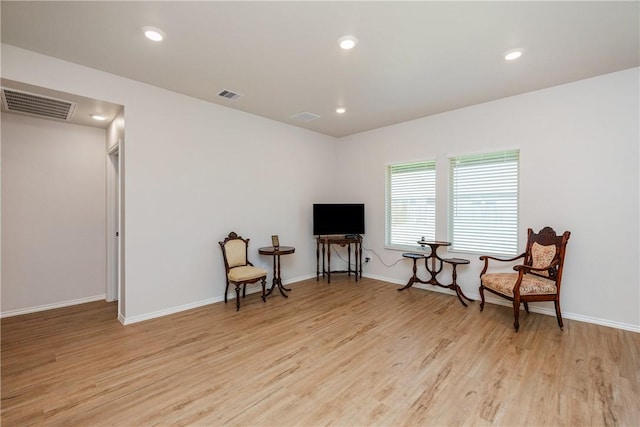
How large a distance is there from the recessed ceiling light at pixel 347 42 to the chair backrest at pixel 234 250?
9.43 feet

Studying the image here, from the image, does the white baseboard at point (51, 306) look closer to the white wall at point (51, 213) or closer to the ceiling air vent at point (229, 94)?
the white wall at point (51, 213)

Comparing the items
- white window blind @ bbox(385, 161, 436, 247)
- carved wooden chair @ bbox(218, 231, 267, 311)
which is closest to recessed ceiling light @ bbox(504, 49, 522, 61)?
white window blind @ bbox(385, 161, 436, 247)

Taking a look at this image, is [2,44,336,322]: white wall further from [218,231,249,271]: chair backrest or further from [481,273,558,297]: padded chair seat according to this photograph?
[481,273,558,297]: padded chair seat

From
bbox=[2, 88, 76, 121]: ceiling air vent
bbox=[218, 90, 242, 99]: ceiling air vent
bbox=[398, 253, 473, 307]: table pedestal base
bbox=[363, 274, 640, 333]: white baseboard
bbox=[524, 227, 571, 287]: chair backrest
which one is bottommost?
bbox=[363, 274, 640, 333]: white baseboard

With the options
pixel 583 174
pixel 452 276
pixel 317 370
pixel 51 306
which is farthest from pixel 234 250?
pixel 583 174

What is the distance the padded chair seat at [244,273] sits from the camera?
3.79 m

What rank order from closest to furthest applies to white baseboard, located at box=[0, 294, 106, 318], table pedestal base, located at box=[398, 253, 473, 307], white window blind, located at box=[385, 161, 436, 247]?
white baseboard, located at box=[0, 294, 106, 318] < table pedestal base, located at box=[398, 253, 473, 307] < white window blind, located at box=[385, 161, 436, 247]

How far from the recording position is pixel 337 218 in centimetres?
529

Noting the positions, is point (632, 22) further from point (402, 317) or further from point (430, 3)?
point (402, 317)

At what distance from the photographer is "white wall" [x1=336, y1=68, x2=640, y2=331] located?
312 cm

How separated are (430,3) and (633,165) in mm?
2967

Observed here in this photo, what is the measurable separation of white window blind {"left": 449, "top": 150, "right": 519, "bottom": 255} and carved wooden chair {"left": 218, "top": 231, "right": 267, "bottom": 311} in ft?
10.0

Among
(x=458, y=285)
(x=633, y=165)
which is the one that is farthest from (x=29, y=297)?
(x=633, y=165)

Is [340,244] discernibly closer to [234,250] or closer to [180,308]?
[234,250]
